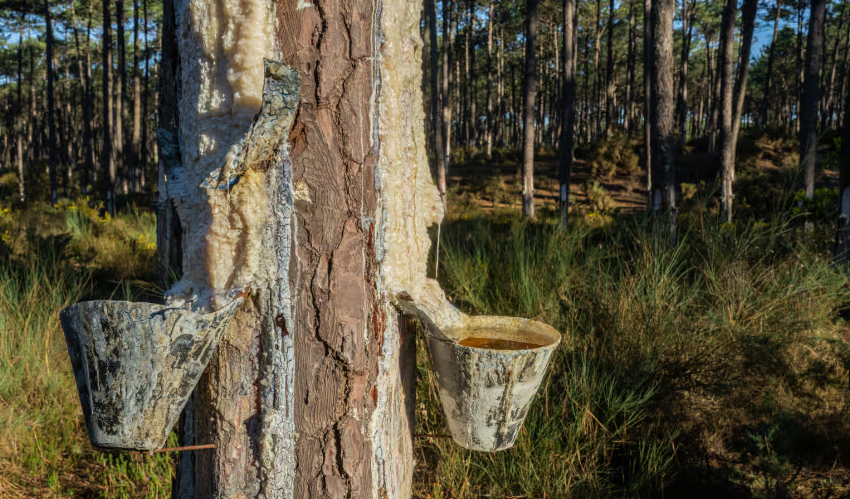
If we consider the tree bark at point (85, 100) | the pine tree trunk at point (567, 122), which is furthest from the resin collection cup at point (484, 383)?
the tree bark at point (85, 100)

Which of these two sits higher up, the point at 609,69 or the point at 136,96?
the point at 609,69

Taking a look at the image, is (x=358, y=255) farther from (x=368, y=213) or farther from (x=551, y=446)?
(x=551, y=446)

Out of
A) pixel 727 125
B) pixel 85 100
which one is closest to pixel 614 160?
pixel 727 125

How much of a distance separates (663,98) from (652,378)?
223 inches

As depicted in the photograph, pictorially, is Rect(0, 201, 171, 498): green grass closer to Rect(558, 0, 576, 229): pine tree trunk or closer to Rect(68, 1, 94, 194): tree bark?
Rect(558, 0, 576, 229): pine tree trunk

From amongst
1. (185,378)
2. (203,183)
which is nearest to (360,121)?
(203,183)

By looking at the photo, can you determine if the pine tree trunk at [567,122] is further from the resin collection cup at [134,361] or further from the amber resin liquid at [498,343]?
the resin collection cup at [134,361]

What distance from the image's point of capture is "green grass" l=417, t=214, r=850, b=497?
2.18 m

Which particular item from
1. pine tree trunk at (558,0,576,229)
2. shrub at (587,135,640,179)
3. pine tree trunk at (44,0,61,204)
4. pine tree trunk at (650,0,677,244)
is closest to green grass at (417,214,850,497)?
pine tree trunk at (650,0,677,244)

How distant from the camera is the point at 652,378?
2.66m

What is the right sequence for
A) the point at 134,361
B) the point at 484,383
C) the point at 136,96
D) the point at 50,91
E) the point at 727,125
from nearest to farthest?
1. the point at 134,361
2. the point at 484,383
3. the point at 727,125
4. the point at 50,91
5. the point at 136,96

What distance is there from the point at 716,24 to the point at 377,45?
104 ft

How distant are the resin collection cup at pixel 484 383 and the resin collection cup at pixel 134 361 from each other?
458 millimetres

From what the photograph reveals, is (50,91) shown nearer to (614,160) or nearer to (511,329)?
(511,329)
